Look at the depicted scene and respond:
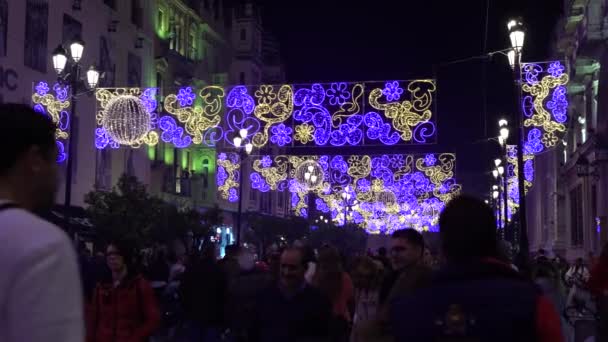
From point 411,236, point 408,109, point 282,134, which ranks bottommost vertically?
point 411,236

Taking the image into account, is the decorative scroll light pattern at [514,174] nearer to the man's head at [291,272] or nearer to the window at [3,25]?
the window at [3,25]

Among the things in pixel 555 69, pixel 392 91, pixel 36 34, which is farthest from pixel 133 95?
pixel 555 69

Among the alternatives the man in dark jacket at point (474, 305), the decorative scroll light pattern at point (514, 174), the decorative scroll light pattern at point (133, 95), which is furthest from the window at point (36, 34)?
the man in dark jacket at point (474, 305)

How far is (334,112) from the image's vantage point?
29109 millimetres

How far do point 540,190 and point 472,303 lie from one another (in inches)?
2509

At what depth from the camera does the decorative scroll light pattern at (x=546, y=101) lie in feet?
84.4

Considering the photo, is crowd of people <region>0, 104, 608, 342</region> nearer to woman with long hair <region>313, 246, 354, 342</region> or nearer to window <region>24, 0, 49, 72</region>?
woman with long hair <region>313, 246, 354, 342</region>

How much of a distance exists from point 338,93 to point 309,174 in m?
14.7

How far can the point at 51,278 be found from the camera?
2.26m

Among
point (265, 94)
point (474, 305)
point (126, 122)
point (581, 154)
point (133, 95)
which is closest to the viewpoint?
point (474, 305)

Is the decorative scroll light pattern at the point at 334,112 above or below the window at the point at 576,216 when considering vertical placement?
above

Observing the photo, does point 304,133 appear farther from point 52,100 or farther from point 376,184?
point 376,184

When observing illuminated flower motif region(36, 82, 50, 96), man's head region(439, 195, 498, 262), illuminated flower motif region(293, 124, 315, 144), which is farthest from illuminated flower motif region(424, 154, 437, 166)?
man's head region(439, 195, 498, 262)

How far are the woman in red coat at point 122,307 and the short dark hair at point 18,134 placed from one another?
560cm
